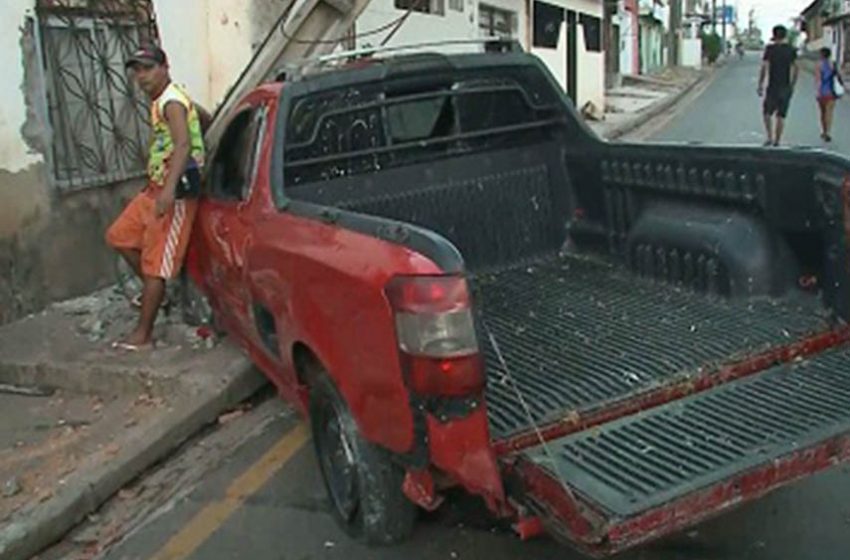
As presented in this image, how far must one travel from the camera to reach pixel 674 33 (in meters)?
67.0

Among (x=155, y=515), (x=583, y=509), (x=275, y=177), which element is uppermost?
(x=275, y=177)

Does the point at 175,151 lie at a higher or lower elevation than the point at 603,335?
higher

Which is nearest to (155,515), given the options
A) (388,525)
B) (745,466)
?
(388,525)

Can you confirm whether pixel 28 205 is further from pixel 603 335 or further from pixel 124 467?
pixel 603 335

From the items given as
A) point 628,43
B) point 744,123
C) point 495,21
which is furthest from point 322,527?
point 628,43

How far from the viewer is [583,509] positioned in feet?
8.64

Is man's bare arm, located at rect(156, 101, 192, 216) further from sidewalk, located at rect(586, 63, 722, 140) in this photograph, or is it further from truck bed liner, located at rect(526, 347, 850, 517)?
sidewalk, located at rect(586, 63, 722, 140)

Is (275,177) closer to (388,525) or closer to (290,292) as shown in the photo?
(290,292)

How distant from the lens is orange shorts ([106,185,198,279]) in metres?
5.61

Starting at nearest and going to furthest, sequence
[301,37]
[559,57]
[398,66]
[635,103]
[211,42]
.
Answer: [398,66]
[301,37]
[211,42]
[559,57]
[635,103]

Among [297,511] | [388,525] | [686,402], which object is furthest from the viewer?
[297,511]

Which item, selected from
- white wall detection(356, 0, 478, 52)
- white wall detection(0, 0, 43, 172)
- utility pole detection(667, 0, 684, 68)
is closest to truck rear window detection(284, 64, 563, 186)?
white wall detection(0, 0, 43, 172)

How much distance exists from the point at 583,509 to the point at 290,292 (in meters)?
1.62

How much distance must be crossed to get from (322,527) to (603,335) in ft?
4.62
